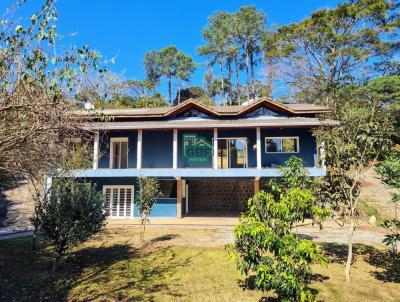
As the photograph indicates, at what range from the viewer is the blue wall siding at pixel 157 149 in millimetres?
24281

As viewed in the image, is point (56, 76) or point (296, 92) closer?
point (56, 76)

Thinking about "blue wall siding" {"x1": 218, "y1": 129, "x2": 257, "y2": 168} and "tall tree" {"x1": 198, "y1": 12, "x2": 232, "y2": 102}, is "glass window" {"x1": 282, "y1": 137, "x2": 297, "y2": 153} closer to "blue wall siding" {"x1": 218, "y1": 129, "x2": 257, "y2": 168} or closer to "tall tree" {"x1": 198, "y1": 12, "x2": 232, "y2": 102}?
"blue wall siding" {"x1": 218, "y1": 129, "x2": 257, "y2": 168}

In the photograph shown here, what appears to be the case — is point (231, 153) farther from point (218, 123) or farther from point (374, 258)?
point (374, 258)

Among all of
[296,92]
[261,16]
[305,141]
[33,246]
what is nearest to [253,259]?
[33,246]

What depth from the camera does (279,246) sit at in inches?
264

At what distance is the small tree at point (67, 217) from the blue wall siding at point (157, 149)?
13.5 m

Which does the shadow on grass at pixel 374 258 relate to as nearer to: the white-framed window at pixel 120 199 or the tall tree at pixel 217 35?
the white-framed window at pixel 120 199

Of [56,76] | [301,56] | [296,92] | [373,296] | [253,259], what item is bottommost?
[373,296]

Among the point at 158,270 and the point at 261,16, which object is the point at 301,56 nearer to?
the point at 261,16

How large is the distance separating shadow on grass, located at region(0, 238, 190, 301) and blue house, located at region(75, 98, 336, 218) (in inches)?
362

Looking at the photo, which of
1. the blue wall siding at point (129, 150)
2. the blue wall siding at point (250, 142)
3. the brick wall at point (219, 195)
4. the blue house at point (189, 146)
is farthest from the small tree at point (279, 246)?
the blue wall siding at point (129, 150)

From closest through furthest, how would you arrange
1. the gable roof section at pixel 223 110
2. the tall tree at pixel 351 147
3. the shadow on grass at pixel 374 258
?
the tall tree at pixel 351 147 < the shadow on grass at pixel 374 258 < the gable roof section at pixel 223 110

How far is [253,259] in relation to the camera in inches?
282

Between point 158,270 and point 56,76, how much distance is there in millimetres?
7970
